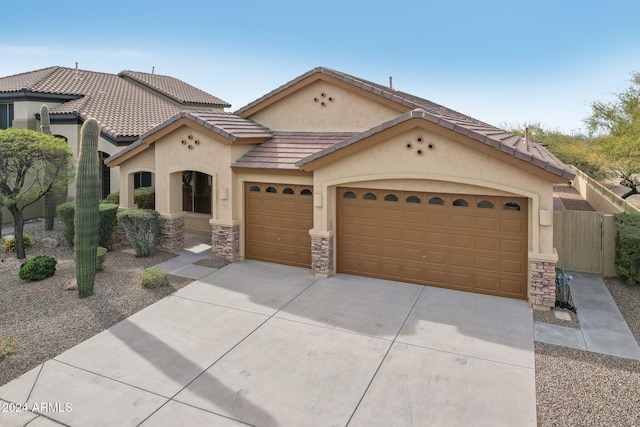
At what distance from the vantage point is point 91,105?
22.3 meters

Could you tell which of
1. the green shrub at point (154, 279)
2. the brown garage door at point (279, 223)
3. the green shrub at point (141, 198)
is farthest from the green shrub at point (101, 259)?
the green shrub at point (141, 198)

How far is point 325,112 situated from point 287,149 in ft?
7.47

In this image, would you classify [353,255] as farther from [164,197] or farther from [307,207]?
[164,197]

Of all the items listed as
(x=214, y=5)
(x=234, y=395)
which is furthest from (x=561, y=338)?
(x=214, y=5)

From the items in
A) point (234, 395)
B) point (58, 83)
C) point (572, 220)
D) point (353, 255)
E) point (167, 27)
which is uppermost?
point (167, 27)

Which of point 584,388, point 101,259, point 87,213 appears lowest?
point 584,388

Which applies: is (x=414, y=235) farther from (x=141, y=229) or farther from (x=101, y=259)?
(x=101, y=259)

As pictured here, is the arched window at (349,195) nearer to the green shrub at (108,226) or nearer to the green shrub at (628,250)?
the green shrub at (628,250)

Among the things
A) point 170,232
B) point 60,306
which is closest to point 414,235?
point 170,232

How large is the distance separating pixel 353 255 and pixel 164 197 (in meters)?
7.35

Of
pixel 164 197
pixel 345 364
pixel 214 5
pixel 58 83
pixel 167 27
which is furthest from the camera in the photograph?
pixel 58 83

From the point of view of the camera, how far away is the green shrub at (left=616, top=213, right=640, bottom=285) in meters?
11.4

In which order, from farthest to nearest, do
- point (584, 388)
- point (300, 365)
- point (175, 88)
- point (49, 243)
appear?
1. point (175, 88)
2. point (49, 243)
3. point (300, 365)
4. point (584, 388)

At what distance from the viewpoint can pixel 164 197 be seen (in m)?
15.2
